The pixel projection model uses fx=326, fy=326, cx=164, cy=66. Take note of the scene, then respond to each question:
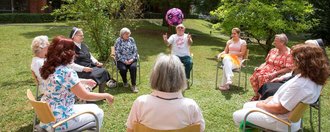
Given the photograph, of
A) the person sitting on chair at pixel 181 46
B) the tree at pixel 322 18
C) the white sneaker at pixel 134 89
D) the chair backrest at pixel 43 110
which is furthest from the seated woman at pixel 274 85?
the tree at pixel 322 18

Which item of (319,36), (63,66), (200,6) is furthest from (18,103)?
(319,36)

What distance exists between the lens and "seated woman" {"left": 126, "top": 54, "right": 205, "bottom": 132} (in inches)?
106

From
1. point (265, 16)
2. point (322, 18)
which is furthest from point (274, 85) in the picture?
point (322, 18)

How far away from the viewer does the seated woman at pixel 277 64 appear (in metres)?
5.54

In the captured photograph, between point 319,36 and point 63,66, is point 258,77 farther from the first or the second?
point 319,36

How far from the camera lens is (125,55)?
6.91 m

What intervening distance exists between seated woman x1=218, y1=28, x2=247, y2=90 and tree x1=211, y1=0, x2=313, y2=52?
16.8ft

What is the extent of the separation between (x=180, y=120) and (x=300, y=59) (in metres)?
1.52

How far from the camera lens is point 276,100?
11.6 feet

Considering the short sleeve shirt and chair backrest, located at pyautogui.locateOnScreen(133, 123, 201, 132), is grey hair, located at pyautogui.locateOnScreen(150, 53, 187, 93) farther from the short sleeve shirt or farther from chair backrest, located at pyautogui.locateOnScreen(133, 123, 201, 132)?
the short sleeve shirt

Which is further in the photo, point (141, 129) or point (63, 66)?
point (63, 66)

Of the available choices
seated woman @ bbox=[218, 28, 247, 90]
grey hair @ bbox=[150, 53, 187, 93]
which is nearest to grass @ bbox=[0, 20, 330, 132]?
seated woman @ bbox=[218, 28, 247, 90]

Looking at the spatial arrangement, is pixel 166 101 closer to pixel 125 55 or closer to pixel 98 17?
pixel 125 55

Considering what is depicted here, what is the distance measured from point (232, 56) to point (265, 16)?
567 centimetres
